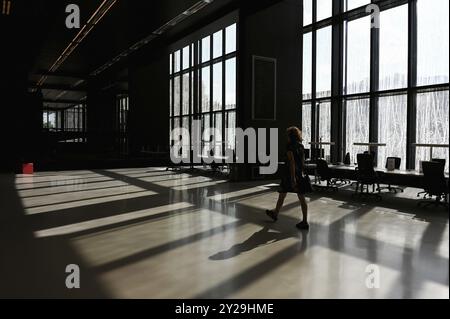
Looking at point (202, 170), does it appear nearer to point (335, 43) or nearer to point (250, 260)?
point (335, 43)

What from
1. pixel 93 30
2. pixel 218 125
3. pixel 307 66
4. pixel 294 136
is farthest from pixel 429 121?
pixel 93 30

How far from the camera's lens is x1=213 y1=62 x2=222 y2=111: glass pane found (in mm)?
18281

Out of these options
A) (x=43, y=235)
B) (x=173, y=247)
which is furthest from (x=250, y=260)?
(x=43, y=235)

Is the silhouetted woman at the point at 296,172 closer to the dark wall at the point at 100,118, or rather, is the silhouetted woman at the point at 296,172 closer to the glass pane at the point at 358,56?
the glass pane at the point at 358,56

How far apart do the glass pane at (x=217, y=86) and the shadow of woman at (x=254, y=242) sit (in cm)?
1303

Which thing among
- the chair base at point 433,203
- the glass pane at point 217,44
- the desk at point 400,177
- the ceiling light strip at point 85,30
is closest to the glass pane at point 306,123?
the desk at point 400,177

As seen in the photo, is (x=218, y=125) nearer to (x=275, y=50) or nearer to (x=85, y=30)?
(x=275, y=50)

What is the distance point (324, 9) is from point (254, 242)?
1152 cm

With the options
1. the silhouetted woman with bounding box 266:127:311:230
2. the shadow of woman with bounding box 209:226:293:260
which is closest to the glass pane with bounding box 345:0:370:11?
the silhouetted woman with bounding box 266:127:311:230

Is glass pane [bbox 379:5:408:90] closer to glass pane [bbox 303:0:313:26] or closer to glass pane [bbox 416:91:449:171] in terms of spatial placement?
glass pane [bbox 416:91:449:171]

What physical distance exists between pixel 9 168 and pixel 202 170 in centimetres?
773

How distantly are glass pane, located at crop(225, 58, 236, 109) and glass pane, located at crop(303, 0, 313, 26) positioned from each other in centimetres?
388

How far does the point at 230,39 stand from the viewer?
696 inches

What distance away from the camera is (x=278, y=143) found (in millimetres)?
12789
